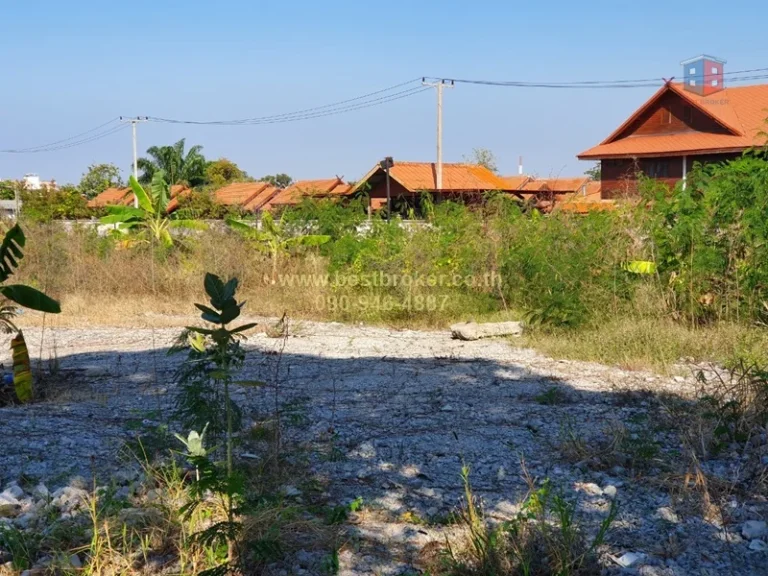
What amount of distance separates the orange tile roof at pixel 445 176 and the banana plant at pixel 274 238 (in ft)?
51.7

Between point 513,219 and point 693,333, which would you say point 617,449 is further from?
point 513,219

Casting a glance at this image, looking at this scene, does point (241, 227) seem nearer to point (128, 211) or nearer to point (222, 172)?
point (128, 211)

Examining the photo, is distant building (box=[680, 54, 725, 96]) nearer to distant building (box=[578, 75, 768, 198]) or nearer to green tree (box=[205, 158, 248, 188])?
distant building (box=[578, 75, 768, 198])

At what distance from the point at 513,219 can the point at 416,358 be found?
394cm

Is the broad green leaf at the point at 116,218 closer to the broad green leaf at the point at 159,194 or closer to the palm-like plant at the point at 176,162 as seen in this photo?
the broad green leaf at the point at 159,194

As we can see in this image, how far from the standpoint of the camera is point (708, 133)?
2850 centimetres

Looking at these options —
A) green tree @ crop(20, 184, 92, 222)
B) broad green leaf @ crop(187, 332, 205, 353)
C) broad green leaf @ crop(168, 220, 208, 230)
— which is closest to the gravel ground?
broad green leaf @ crop(187, 332, 205, 353)

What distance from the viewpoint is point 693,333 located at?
8.45m

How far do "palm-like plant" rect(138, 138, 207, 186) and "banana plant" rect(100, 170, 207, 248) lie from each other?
100 feet

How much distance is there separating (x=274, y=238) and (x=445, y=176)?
744 inches

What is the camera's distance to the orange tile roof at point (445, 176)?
100ft

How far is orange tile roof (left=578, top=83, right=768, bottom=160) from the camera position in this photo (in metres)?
26.8

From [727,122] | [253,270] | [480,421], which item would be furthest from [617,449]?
[727,122]

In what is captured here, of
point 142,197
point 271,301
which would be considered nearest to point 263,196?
point 142,197
